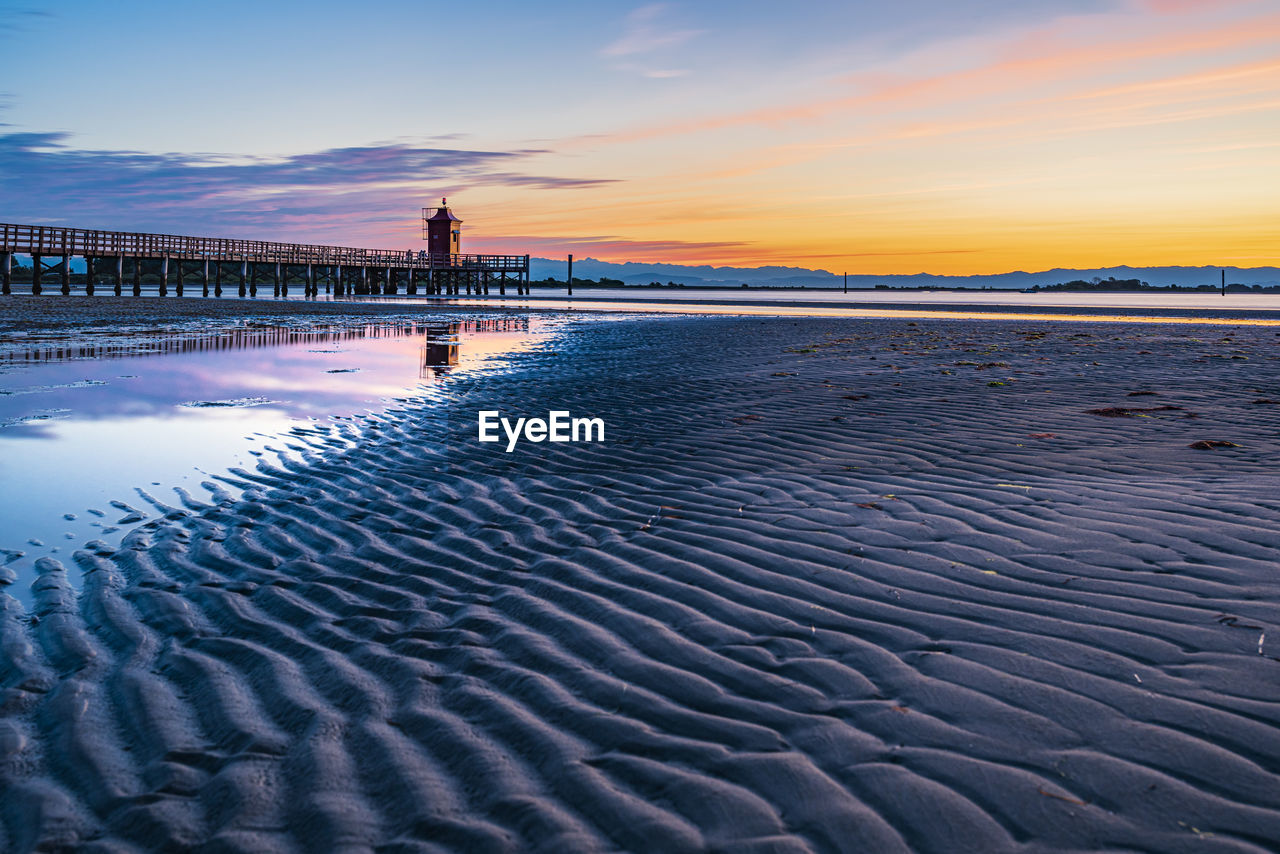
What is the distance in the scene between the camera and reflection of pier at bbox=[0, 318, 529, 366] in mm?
14834

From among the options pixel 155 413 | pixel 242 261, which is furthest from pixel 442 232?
pixel 155 413

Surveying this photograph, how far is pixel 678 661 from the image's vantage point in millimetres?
3094

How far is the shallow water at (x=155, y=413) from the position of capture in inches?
215

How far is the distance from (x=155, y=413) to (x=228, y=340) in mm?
10472

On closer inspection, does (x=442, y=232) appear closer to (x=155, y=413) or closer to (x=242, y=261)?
(x=242, y=261)

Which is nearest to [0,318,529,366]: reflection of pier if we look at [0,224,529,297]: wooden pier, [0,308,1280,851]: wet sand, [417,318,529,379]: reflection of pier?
[417,318,529,379]: reflection of pier

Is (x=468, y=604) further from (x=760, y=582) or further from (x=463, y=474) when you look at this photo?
(x=463, y=474)

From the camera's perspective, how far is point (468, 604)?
377 cm

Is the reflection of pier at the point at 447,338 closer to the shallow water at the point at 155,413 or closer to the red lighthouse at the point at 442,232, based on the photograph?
the shallow water at the point at 155,413

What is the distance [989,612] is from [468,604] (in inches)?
84.2

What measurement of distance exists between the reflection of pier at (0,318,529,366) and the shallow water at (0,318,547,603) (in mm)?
78

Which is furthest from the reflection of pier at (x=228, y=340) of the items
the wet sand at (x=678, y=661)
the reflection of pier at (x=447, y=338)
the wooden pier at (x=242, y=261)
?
the wooden pier at (x=242, y=261)

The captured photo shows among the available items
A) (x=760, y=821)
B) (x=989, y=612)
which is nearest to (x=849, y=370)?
(x=989, y=612)

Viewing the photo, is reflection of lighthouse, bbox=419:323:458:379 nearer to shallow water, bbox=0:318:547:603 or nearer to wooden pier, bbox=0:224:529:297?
shallow water, bbox=0:318:547:603
